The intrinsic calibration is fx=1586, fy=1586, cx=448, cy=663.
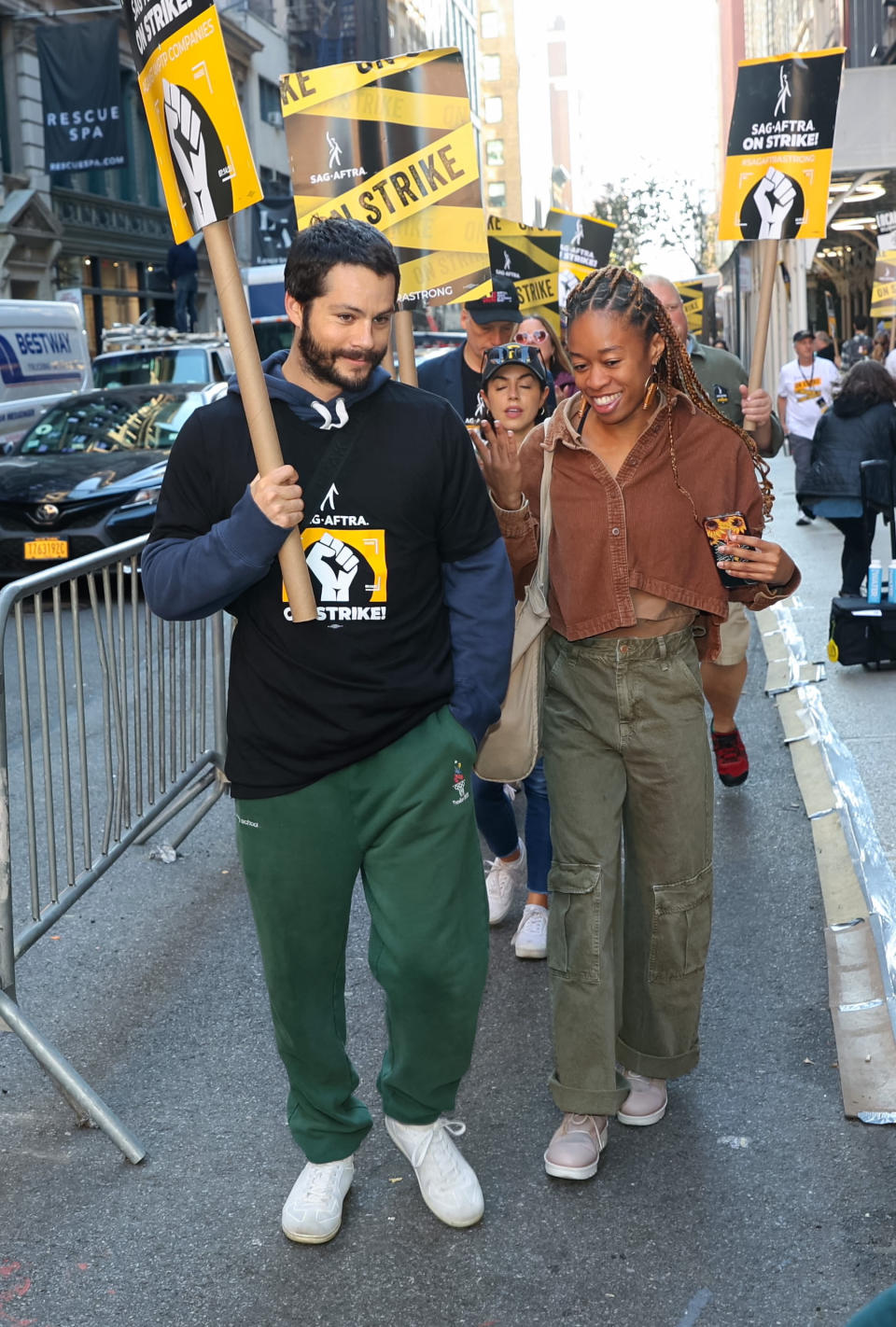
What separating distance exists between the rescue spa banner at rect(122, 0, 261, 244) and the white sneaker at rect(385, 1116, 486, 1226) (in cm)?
204

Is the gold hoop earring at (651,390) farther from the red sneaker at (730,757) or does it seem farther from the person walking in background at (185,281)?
the person walking in background at (185,281)

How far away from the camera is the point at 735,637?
6.54 m

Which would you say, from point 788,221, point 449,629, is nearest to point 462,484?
point 449,629

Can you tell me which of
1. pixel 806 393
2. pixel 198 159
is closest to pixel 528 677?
pixel 198 159

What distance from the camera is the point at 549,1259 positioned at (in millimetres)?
3369

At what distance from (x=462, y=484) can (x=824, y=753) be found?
4231 millimetres

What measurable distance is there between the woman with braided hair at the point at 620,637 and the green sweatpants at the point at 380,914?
33 centimetres

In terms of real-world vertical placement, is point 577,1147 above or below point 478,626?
below

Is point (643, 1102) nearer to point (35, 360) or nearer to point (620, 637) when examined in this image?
point (620, 637)

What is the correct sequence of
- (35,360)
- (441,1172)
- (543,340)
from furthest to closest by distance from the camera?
(35,360) → (543,340) → (441,1172)

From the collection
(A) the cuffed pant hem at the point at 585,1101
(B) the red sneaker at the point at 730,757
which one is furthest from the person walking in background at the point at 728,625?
(A) the cuffed pant hem at the point at 585,1101

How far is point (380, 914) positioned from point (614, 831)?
64 centimetres

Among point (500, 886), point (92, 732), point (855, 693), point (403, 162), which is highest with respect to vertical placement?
point (403, 162)

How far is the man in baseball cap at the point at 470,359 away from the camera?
22.0ft
